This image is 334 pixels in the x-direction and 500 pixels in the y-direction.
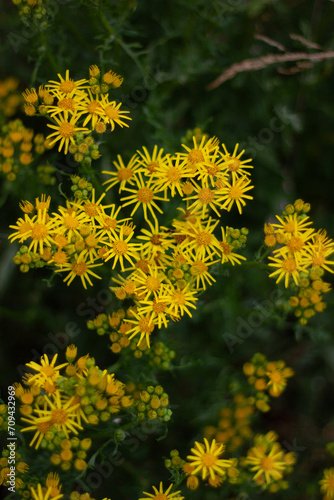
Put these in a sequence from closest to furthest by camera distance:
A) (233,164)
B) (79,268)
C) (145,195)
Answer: (79,268) < (233,164) < (145,195)

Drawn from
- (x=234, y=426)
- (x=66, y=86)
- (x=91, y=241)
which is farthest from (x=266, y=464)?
(x=66, y=86)

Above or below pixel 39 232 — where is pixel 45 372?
below

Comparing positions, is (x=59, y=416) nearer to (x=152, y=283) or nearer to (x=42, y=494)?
(x=42, y=494)

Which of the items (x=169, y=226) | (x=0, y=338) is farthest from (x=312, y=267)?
(x=0, y=338)

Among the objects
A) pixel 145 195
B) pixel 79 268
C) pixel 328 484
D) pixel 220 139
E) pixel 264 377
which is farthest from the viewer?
pixel 220 139

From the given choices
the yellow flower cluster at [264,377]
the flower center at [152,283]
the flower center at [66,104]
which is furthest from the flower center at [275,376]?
the flower center at [66,104]
